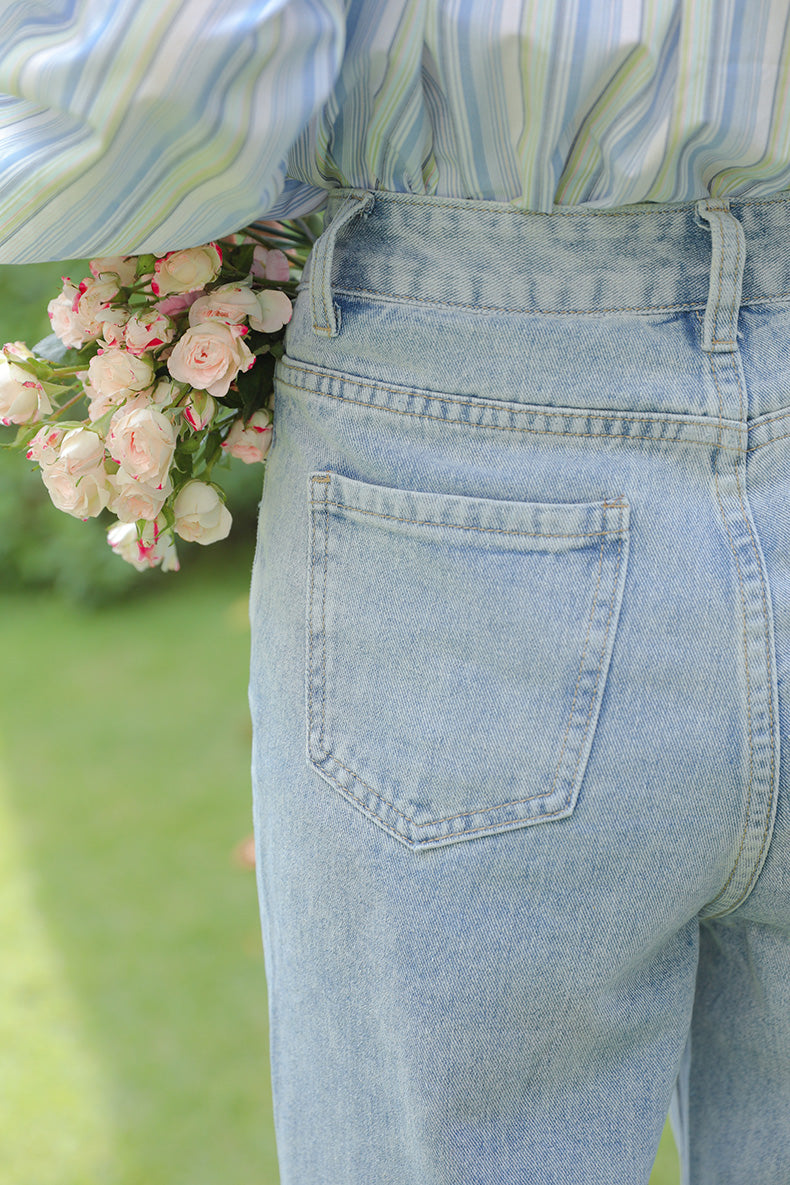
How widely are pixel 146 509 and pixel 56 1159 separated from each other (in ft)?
5.35

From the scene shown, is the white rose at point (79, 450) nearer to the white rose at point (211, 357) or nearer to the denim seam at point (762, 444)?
the white rose at point (211, 357)

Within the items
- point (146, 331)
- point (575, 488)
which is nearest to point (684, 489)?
point (575, 488)

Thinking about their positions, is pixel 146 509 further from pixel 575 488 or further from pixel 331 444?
pixel 575 488

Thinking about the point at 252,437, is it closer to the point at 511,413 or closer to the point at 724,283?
the point at 511,413

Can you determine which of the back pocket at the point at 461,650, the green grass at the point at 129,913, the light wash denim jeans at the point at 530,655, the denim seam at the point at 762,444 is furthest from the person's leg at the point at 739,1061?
the green grass at the point at 129,913

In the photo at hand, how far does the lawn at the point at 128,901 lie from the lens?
2.11 meters

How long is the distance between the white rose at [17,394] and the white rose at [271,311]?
8.1 inches

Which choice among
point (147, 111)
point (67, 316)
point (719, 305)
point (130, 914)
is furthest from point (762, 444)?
point (130, 914)

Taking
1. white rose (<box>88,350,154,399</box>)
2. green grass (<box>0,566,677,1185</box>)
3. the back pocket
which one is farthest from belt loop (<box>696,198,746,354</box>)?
green grass (<box>0,566,677,1185</box>)

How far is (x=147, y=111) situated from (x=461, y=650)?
405 millimetres

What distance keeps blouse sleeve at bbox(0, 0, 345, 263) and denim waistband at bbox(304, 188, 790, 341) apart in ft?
0.43

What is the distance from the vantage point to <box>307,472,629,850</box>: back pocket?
0.75 metres

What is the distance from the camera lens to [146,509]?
96 centimetres

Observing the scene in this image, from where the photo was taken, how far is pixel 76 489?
93 cm
